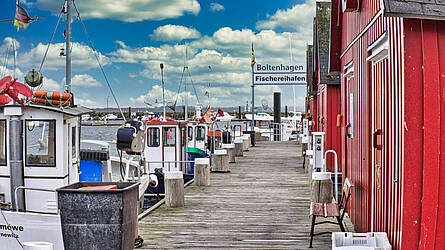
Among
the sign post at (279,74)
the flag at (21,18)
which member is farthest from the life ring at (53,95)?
the sign post at (279,74)

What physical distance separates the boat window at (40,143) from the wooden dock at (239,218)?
2.03 m

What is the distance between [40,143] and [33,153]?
0.21 m

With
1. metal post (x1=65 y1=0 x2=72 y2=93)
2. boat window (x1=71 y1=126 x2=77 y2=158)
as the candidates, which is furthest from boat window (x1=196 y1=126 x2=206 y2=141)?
boat window (x1=71 y1=126 x2=77 y2=158)

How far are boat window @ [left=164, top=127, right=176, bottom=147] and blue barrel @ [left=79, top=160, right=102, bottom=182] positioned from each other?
16.0ft

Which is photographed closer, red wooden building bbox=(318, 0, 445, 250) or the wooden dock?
red wooden building bbox=(318, 0, 445, 250)

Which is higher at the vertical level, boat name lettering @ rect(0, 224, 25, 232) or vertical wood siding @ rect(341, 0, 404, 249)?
vertical wood siding @ rect(341, 0, 404, 249)

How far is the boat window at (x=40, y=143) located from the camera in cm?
941

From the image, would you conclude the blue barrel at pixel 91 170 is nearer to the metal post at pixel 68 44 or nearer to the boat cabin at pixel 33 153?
the metal post at pixel 68 44

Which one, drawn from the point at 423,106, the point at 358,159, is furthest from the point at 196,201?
the point at 423,106

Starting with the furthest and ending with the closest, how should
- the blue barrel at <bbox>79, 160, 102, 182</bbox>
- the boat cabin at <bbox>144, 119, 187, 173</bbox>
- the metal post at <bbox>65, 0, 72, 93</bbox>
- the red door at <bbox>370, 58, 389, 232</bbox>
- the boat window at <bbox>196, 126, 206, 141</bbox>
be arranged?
the boat window at <bbox>196, 126, 206, 141</bbox> → the boat cabin at <bbox>144, 119, 187, 173</bbox> → the blue barrel at <bbox>79, 160, 102, 182</bbox> → the metal post at <bbox>65, 0, 72, 93</bbox> → the red door at <bbox>370, 58, 389, 232</bbox>

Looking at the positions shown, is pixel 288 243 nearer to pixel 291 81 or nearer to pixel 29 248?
pixel 29 248

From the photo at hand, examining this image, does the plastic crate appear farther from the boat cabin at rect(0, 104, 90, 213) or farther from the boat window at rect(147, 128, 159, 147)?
the boat window at rect(147, 128, 159, 147)

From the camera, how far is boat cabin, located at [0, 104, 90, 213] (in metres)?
9.32

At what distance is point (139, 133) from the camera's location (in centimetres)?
1059
